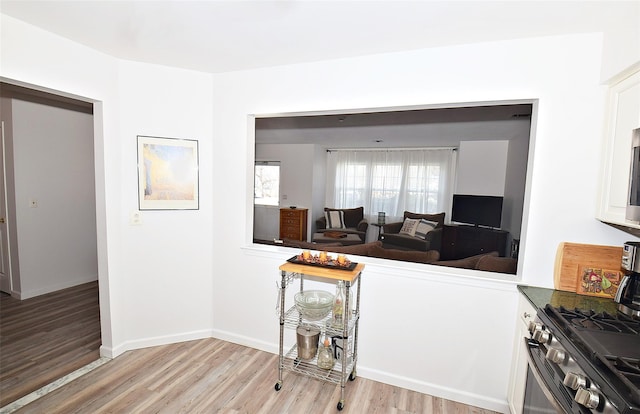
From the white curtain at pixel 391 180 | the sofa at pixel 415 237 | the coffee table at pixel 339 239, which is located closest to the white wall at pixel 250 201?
the coffee table at pixel 339 239

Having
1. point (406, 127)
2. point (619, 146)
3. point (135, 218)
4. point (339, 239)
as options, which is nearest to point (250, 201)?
point (135, 218)

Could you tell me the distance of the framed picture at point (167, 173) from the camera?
2564mm

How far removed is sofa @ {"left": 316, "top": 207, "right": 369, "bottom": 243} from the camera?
276 inches

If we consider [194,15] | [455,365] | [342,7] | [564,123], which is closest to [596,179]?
[564,123]

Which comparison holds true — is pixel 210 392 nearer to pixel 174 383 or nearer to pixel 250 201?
pixel 174 383

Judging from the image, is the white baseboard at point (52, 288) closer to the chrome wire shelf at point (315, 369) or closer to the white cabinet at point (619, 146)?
the chrome wire shelf at point (315, 369)

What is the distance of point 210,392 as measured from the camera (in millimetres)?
2197

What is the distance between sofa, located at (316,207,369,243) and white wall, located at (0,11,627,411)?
425 cm

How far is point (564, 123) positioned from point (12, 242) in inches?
214

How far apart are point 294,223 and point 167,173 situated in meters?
4.68

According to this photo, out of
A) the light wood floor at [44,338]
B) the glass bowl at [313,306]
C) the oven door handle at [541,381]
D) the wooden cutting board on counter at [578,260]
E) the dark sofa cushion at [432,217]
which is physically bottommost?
the light wood floor at [44,338]

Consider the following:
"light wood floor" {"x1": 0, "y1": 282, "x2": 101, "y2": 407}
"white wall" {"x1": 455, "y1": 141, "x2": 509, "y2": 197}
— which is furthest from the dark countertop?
"white wall" {"x1": 455, "y1": 141, "x2": 509, "y2": 197}

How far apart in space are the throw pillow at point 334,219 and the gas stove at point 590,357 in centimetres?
559

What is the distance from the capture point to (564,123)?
6.03 ft
